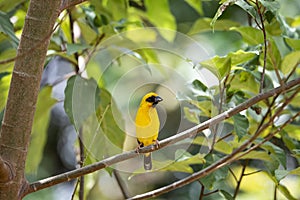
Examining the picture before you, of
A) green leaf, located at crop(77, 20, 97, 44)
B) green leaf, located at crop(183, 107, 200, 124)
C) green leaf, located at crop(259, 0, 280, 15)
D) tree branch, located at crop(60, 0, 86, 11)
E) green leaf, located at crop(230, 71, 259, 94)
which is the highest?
tree branch, located at crop(60, 0, 86, 11)

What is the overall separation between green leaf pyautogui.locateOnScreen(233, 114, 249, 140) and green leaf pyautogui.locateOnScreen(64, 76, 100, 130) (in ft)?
1.23

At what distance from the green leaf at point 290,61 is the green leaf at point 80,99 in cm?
46

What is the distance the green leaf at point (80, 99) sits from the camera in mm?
1399

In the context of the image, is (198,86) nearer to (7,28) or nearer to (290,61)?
(290,61)

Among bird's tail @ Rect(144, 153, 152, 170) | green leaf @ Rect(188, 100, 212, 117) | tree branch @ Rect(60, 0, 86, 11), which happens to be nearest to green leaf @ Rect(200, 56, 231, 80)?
green leaf @ Rect(188, 100, 212, 117)

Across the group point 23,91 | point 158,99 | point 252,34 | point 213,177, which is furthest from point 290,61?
point 23,91

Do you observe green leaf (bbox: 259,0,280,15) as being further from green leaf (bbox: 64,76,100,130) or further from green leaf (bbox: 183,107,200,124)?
green leaf (bbox: 64,76,100,130)

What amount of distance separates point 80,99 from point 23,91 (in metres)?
0.54

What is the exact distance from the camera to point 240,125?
4.06ft

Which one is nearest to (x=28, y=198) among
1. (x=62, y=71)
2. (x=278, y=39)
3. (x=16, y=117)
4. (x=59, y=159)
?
(x=16, y=117)

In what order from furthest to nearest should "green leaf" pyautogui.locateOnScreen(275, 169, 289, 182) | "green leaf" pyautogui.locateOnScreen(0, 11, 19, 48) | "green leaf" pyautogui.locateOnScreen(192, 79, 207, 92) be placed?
"green leaf" pyautogui.locateOnScreen(192, 79, 207, 92)
"green leaf" pyautogui.locateOnScreen(0, 11, 19, 48)
"green leaf" pyautogui.locateOnScreen(275, 169, 289, 182)

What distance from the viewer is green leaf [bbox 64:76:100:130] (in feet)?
4.59

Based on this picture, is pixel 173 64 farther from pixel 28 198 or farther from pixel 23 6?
pixel 28 198

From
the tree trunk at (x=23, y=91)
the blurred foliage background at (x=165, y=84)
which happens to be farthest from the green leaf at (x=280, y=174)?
the tree trunk at (x=23, y=91)
